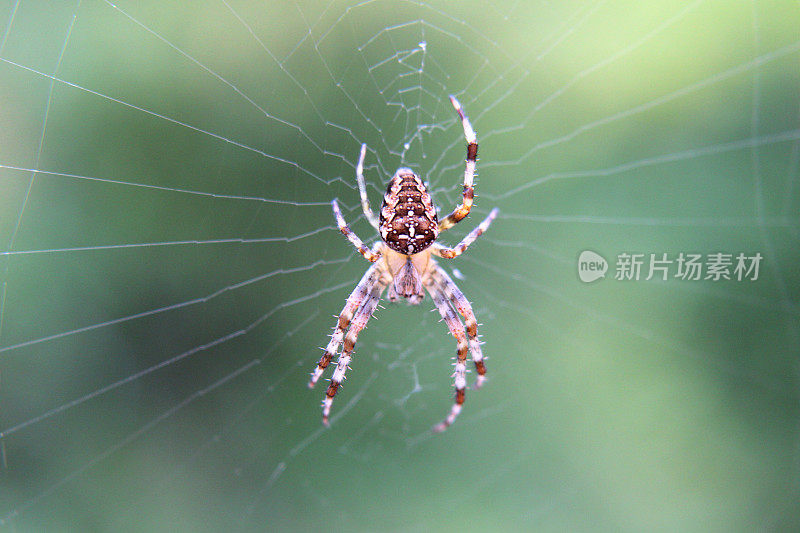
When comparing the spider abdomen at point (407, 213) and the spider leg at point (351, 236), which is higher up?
the spider abdomen at point (407, 213)

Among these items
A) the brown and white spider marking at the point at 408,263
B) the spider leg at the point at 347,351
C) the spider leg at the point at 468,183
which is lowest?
the spider leg at the point at 347,351

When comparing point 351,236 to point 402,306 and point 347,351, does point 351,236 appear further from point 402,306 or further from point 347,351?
point 402,306

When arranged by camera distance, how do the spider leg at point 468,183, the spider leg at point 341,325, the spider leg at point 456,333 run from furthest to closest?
the spider leg at point 456,333
the spider leg at point 341,325
the spider leg at point 468,183

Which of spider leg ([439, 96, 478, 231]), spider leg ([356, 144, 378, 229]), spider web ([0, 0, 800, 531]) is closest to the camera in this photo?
spider leg ([356, 144, 378, 229])

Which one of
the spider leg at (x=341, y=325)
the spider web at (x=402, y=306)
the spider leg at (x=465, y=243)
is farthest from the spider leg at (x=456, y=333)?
the spider web at (x=402, y=306)

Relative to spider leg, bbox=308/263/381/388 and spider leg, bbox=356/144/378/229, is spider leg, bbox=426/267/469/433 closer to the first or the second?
spider leg, bbox=308/263/381/388

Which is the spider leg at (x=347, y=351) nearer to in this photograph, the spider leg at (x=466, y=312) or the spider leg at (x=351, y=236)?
the spider leg at (x=351, y=236)

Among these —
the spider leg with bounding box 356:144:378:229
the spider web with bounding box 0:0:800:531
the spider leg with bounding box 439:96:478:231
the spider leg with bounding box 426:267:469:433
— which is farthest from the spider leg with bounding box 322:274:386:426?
the spider web with bounding box 0:0:800:531
